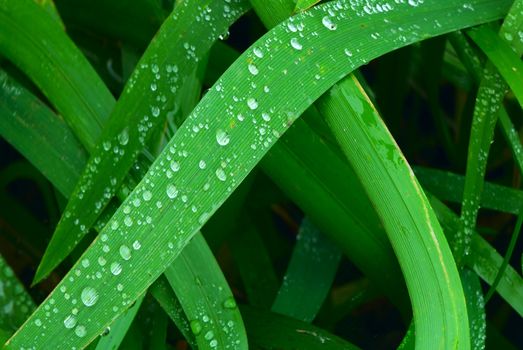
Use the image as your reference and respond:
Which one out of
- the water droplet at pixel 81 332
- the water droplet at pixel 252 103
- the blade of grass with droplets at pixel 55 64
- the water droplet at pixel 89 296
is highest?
the blade of grass with droplets at pixel 55 64

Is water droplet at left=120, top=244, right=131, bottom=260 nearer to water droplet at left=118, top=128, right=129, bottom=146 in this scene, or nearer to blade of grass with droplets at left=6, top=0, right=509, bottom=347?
blade of grass with droplets at left=6, top=0, right=509, bottom=347

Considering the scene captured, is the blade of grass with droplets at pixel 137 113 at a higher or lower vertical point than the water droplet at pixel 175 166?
higher

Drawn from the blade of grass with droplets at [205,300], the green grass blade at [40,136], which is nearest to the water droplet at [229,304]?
the blade of grass with droplets at [205,300]

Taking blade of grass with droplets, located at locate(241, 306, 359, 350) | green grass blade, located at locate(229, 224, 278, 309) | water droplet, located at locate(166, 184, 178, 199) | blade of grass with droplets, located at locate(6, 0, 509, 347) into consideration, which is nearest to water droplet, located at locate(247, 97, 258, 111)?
blade of grass with droplets, located at locate(6, 0, 509, 347)

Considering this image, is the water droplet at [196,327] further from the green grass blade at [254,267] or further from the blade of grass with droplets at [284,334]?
the green grass blade at [254,267]

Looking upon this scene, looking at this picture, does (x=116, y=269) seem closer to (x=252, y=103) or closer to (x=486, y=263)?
(x=252, y=103)

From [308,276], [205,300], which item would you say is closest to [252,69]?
[205,300]

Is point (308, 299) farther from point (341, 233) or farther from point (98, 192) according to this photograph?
point (98, 192)

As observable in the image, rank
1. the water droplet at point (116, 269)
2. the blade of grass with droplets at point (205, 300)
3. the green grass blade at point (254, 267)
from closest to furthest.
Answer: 1. the water droplet at point (116, 269)
2. the blade of grass with droplets at point (205, 300)
3. the green grass blade at point (254, 267)
